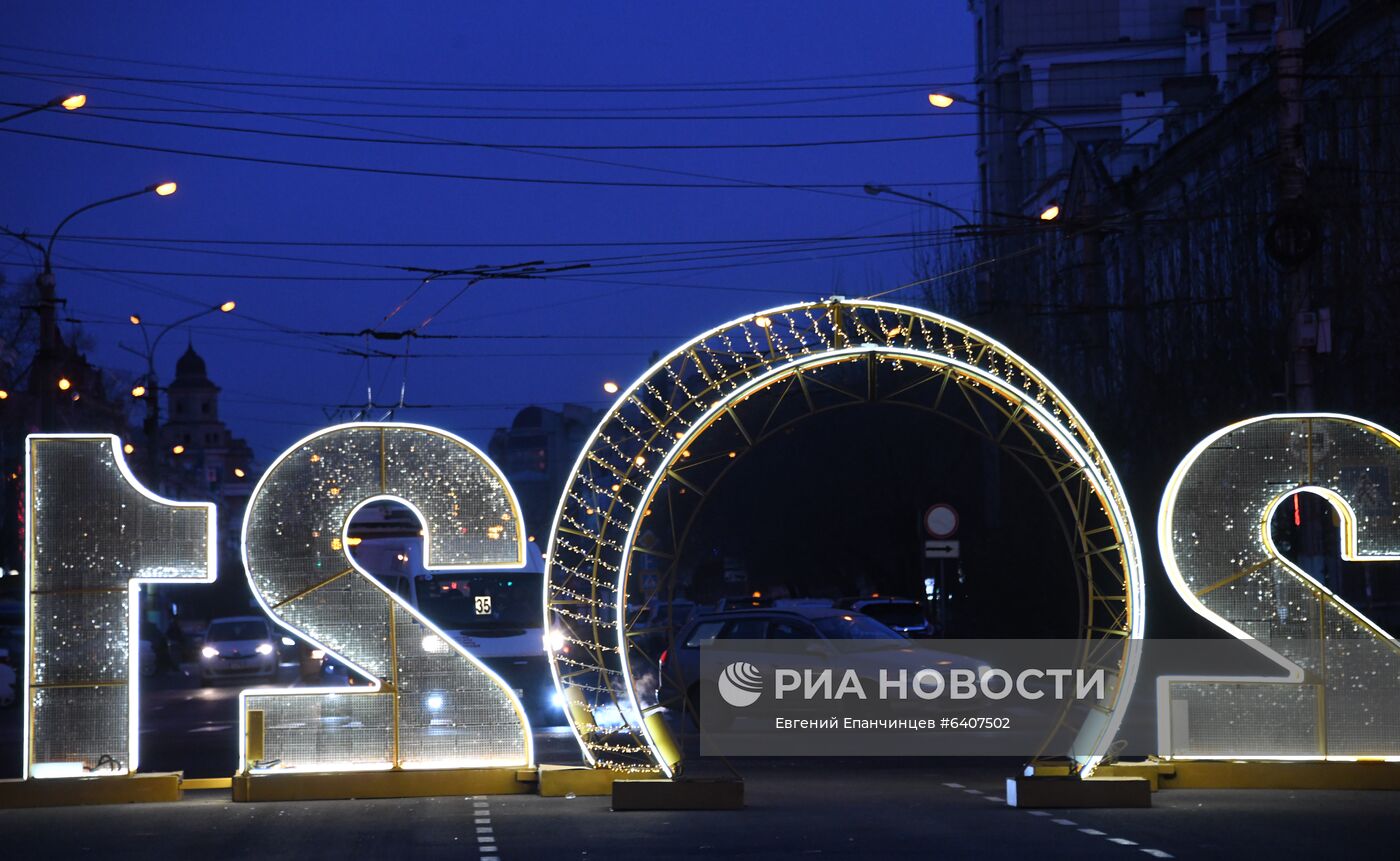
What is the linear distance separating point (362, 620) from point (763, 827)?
13.8 feet

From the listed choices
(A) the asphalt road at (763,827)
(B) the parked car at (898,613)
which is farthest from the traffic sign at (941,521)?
(A) the asphalt road at (763,827)

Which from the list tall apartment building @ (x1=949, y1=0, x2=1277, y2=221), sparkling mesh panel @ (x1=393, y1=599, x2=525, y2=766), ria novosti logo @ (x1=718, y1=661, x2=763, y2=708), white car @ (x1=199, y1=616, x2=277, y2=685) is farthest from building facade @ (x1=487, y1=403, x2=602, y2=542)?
sparkling mesh panel @ (x1=393, y1=599, x2=525, y2=766)

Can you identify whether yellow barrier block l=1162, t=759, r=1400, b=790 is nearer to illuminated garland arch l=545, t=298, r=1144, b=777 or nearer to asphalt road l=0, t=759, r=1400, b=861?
asphalt road l=0, t=759, r=1400, b=861

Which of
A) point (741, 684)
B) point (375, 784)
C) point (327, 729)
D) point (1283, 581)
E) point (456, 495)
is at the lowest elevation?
point (375, 784)

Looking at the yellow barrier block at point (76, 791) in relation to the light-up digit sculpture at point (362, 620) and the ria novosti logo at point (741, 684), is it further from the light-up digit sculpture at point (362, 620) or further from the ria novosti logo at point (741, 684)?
the ria novosti logo at point (741, 684)

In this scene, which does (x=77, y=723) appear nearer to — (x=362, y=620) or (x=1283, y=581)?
(x=362, y=620)

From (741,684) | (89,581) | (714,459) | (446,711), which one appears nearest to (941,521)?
(741,684)

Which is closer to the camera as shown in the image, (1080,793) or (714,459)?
(1080,793)

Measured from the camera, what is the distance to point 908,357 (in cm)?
1485

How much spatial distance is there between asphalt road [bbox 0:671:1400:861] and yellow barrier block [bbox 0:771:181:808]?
0.22 meters

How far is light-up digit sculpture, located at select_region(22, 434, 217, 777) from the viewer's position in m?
15.3

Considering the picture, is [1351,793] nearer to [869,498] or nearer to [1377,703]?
A: [1377,703]

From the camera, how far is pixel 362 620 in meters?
15.5

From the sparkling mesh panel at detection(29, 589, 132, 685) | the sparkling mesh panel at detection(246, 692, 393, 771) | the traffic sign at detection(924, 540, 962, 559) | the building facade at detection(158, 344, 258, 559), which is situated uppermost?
the building facade at detection(158, 344, 258, 559)
